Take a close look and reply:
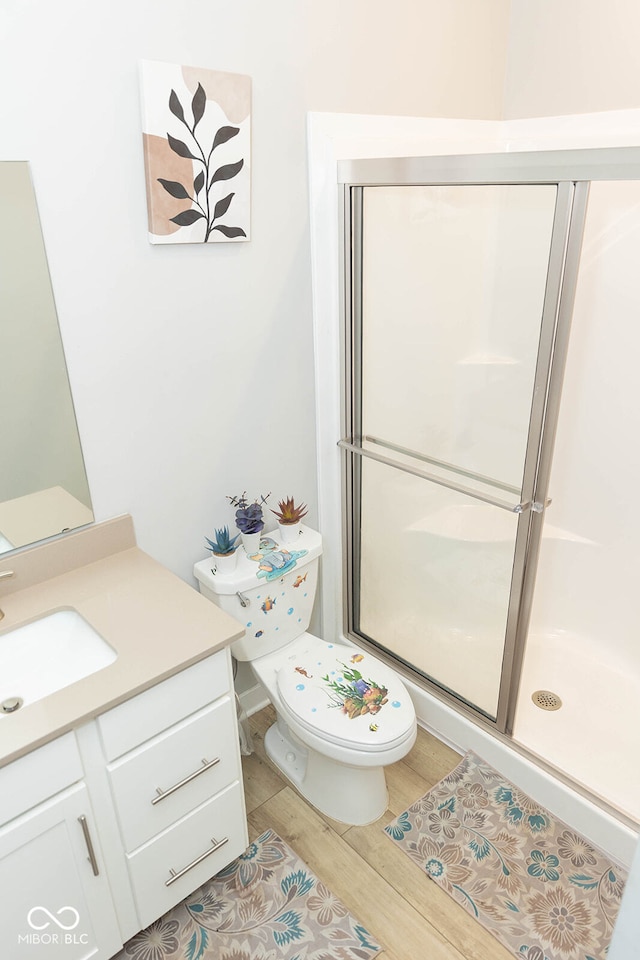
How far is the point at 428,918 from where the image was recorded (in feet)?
5.67

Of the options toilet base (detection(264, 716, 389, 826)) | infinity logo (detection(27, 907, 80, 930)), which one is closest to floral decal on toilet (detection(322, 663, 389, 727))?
toilet base (detection(264, 716, 389, 826))

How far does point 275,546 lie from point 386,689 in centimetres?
54

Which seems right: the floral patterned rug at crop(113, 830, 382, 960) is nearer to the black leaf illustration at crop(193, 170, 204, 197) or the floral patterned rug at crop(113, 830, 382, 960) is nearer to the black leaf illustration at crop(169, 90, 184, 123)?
the black leaf illustration at crop(193, 170, 204, 197)

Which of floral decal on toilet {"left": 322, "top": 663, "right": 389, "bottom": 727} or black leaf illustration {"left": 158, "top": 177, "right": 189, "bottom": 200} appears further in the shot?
floral decal on toilet {"left": 322, "top": 663, "right": 389, "bottom": 727}

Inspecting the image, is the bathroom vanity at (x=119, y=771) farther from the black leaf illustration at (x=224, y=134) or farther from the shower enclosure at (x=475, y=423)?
the black leaf illustration at (x=224, y=134)

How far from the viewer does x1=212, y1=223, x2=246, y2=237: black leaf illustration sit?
1.75m

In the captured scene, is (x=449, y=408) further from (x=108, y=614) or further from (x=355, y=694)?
(x=108, y=614)

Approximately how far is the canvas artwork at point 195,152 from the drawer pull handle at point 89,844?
134 centimetres

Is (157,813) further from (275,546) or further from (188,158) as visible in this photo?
(188,158)

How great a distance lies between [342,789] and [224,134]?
184 cm

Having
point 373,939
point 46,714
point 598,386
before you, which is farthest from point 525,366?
point 373,939

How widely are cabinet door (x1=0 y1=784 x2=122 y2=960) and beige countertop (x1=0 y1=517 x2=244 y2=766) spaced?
195 mm

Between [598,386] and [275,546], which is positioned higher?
[598,386]

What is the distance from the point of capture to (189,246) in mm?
1732
